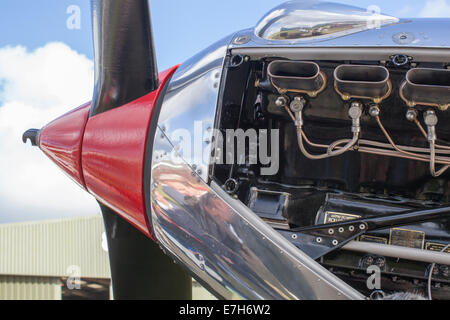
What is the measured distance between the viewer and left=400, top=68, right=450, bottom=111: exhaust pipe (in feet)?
7.06

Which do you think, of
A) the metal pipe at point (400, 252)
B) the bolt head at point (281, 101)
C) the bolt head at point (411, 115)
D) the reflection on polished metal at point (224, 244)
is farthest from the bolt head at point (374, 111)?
the reflection on polished metal at point (224, 244)

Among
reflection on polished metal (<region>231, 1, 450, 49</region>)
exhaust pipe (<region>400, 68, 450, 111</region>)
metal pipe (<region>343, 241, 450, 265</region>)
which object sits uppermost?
reflection on polished metal (<region>231, 1, 450, 49</region>)

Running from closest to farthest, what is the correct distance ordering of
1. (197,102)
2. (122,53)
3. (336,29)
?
(336,29)
(197,102)
(122,53)

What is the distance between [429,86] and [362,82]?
1.04 feet

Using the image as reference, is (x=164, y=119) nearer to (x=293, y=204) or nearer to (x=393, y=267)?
(x=293, y=204)

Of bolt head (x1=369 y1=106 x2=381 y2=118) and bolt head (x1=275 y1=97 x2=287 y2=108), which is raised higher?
bolt head (x1=275 y1=97 x2=287 y2=108)

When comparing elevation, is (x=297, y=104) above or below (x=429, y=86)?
below

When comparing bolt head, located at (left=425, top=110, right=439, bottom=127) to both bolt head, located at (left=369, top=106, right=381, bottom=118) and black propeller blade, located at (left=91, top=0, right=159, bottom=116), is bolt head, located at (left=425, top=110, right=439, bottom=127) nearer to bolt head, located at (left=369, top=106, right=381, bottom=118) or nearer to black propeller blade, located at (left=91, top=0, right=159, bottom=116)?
bolt head, located at (left=369, top=106, right=381, bottom=118)

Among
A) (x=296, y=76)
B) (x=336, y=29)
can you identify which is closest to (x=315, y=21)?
(x=336, y=29)

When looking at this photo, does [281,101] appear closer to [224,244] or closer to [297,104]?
[297,104]

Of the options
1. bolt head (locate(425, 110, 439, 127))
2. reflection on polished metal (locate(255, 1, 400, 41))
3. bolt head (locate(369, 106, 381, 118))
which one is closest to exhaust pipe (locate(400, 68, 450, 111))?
bolt head (locate(425, 110, 439, 127))

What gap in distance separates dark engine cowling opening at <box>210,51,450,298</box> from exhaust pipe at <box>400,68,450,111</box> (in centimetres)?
10

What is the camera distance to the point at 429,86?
2135 millimetres

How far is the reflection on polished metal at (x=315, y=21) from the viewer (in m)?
2.46
